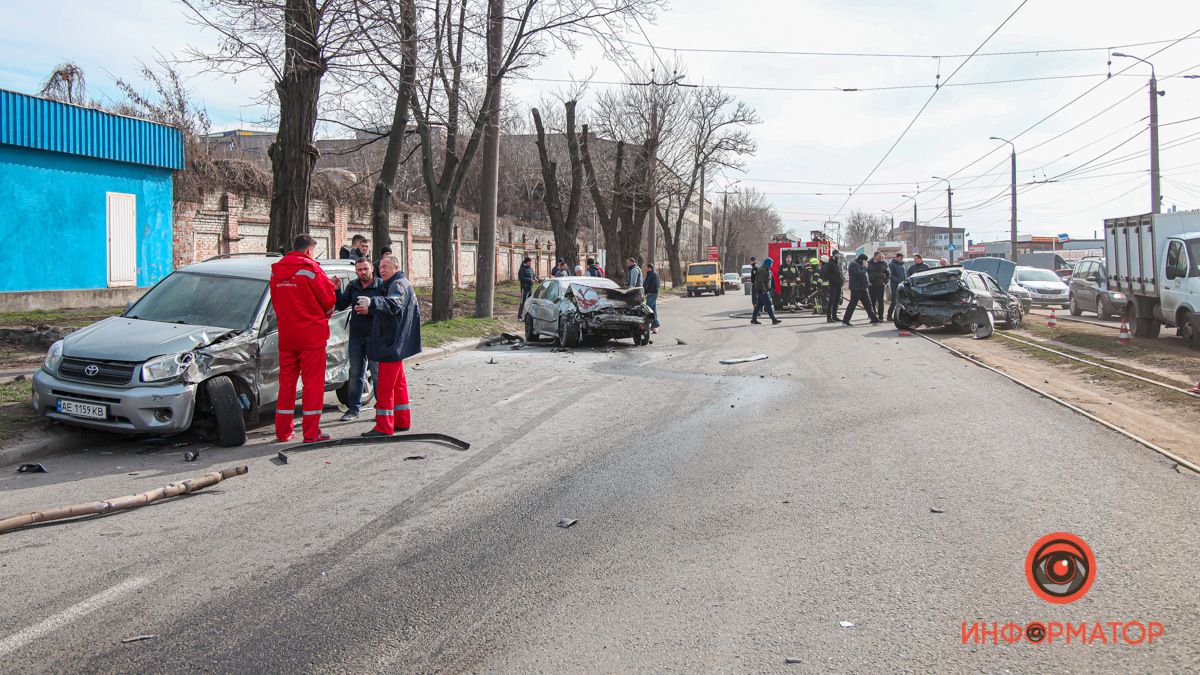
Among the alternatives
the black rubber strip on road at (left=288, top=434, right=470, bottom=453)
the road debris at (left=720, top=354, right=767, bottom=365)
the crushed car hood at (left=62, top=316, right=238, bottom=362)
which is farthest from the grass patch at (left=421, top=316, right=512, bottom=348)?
the black rubber strip on road at (left=288, top=434, right=470, bottom=453)

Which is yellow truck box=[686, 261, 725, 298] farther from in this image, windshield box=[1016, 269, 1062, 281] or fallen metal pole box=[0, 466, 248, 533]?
fallen metal pole box=[0, 466, 248, 533]

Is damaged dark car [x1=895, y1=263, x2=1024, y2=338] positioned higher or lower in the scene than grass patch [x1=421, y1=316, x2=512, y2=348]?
higher

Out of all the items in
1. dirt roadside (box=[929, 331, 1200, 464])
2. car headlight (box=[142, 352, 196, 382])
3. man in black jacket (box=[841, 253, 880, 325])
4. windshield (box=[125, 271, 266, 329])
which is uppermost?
man in black jacket (box=[841, 253, 880, 325])

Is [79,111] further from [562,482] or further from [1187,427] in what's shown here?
[1187,427]

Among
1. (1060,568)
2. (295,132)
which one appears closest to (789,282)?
(295,132)

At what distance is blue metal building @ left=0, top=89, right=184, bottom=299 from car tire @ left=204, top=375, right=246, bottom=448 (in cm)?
1376

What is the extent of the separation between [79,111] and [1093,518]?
70.7ft

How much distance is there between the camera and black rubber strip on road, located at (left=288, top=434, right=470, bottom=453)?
770cm

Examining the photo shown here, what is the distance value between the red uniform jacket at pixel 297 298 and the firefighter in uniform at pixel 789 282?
23.3 m

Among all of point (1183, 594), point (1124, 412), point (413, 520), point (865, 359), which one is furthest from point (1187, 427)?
point (413, 520)

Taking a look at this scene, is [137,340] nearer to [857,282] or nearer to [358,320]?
[358,320]

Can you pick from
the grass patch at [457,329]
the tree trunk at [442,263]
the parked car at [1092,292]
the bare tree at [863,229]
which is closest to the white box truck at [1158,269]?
the parked car at [1092,292]

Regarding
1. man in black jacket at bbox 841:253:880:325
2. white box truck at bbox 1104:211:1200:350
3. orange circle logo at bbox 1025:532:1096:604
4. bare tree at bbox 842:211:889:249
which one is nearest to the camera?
orange circle logo at bbox 1025:532:1096:604

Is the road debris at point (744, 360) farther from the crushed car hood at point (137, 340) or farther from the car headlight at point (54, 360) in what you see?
the car headlight at point (54, 360)
